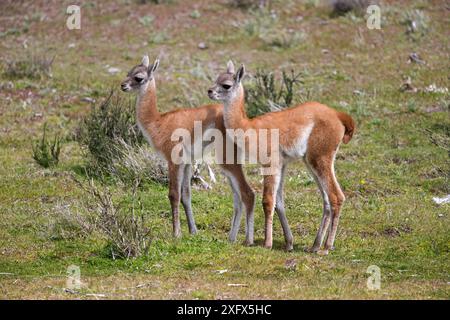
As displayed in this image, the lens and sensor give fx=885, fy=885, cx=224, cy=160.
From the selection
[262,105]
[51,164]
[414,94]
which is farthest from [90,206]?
[414,94]

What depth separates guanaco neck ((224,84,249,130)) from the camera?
9.57 metres

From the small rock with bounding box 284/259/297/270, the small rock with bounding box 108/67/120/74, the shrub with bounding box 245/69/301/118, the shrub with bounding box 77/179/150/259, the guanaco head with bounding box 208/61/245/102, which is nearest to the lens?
the small rock with bounding box 284/259/297/270

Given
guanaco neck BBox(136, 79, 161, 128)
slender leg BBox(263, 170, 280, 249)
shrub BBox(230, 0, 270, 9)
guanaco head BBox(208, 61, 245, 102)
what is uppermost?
guanaco head BBox(208, 61, 245, 102)

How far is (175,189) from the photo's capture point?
10.1 metres

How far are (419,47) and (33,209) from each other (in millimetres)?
10466

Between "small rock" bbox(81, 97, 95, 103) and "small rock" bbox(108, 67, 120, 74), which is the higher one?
"small rock" bbox(81, 97, 95, 103)

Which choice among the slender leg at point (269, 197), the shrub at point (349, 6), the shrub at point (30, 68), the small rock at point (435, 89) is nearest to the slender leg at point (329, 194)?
the slender leg at point (269, 197)

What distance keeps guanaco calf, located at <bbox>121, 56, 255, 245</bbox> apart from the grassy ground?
35 centimetres

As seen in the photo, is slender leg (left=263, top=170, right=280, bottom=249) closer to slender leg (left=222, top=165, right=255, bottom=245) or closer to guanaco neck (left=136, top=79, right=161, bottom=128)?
slender leg (left=222, top=165, right=255, bottom=245)

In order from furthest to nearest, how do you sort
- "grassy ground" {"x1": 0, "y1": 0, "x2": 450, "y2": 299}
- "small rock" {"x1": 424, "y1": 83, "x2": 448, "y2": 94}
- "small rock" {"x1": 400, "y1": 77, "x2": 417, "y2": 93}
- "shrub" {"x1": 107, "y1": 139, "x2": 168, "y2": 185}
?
"small rock" {"x1": 400, "y1": 77, "x2": 417, "y2": 93} → "small rock" {"x1": 424, "y1": 83, "x2": 448, "y2": 94} → "shrub" {"x1": 107, "y1": 139, "x2": 168, "y2": 185} → "grassy ground" {"x1": 0, "y1": 0, "x2": 450, "y2": 299}

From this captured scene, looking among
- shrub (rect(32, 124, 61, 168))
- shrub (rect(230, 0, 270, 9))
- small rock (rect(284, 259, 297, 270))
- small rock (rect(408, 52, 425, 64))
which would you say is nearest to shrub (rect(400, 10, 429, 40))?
small rock (rect(408, 52, 425, 64))

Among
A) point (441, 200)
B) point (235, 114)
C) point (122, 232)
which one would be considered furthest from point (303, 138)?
point (441, 200)

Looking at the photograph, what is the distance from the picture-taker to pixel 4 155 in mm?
13805

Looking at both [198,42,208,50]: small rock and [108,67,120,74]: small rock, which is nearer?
[108,67,120,74]: small rock
